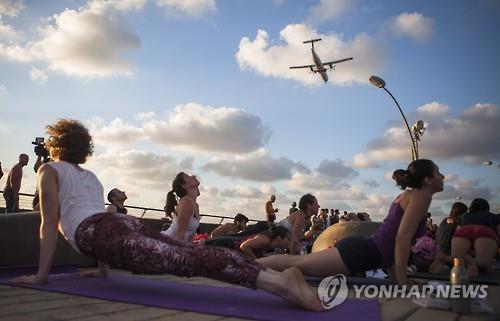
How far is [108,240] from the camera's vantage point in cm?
320

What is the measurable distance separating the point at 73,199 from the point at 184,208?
7.92ft

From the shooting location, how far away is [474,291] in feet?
10.9

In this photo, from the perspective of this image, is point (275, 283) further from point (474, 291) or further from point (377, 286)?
point (377, 286)

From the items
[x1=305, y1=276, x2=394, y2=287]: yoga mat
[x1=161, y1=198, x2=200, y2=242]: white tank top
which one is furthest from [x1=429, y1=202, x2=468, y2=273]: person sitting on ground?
[x1=161, y1=198, x2=200, y2=242]: white tank top

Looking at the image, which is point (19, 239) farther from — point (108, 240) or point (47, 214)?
point (108, 240)

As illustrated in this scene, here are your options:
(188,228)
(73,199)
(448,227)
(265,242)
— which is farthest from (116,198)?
(448,227)

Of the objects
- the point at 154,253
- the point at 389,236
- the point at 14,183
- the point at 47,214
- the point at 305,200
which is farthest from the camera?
the point at 14,183

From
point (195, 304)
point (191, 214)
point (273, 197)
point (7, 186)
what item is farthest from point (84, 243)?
point (273, 197)

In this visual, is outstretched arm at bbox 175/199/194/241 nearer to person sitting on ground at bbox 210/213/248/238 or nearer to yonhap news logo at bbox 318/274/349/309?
yonhap news logo at bbox 318/274/349/309

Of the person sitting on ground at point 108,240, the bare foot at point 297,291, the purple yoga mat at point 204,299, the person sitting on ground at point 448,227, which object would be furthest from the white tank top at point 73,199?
the person sitting on ground at point 448,227

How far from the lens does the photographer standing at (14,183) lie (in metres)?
9.50

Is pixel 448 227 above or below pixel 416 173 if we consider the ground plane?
below

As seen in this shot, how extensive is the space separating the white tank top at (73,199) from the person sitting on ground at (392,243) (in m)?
1.69

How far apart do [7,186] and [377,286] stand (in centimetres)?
885
